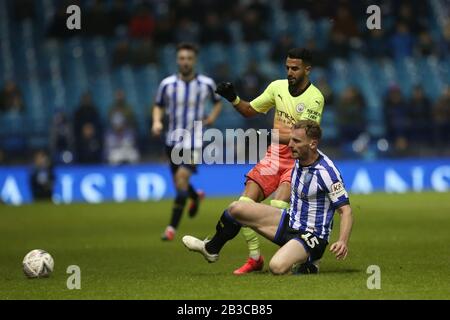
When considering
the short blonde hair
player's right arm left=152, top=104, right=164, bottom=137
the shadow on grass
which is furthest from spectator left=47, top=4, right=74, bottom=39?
the short blonde hair

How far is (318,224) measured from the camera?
8852 mm

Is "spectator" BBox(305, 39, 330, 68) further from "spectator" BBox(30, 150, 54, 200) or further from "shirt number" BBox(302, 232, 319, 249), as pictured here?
"shirt number" BBox(302, 232, 319, 249)

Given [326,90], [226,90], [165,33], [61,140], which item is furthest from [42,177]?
[226,90]

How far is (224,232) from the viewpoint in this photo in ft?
29.6

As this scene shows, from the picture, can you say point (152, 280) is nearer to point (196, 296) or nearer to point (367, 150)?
point (196, 296)

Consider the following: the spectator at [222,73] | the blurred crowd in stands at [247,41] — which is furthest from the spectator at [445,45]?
the spectator at [222,73]

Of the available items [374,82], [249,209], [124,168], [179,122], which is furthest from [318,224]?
[374,82]

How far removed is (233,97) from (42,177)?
12.0 meters

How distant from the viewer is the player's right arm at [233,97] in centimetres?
920

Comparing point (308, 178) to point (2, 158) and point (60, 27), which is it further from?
point (60, 27)

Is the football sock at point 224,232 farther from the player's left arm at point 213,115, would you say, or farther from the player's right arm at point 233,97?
the player's left arm at point 213,115

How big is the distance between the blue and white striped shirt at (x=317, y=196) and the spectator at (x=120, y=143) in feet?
41.9

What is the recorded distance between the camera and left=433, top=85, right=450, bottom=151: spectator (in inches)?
876
